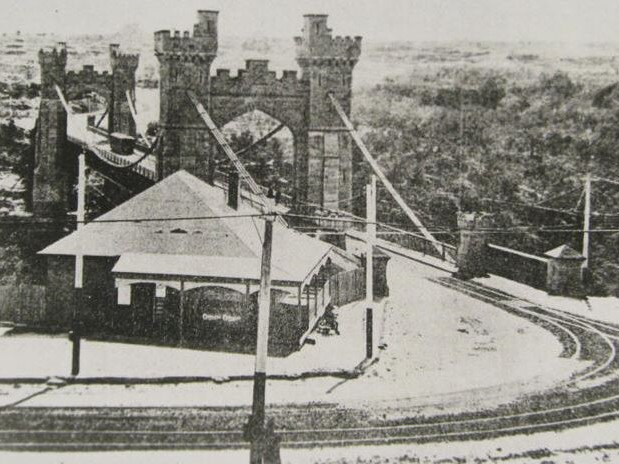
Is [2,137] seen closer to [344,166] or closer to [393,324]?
[344,166]

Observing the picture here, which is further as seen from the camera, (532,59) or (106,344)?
(532,59)

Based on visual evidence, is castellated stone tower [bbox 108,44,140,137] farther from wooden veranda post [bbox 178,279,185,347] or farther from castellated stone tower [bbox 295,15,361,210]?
wooden veranda post [bbox 178,279,185,347]

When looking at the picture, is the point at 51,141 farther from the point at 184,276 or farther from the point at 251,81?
the point at 184,276

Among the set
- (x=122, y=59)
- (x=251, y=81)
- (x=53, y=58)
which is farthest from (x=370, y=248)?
(x=122, y=59)

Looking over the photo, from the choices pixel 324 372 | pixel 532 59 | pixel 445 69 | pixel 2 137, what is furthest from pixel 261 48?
pixel 324 372

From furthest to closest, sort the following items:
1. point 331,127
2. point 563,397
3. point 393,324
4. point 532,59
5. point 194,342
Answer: point 532,59 < point 331,127 < point 393,324 < point 194,342 < point 563,397

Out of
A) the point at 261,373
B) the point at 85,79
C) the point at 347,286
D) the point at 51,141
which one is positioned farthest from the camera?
the point at 85,79

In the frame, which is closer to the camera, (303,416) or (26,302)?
(303,416)

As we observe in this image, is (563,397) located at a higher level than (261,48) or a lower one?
lower

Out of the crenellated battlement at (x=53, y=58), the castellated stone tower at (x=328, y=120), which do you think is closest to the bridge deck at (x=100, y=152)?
the crenellated battlement at (x=53, y=58)
